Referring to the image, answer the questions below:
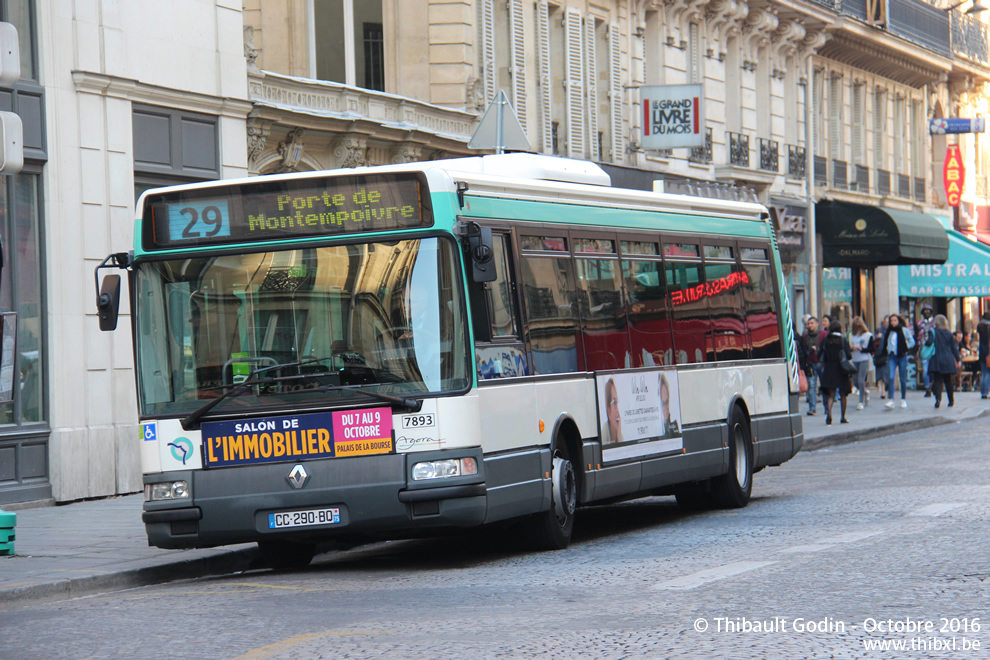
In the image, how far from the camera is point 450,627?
8.13m

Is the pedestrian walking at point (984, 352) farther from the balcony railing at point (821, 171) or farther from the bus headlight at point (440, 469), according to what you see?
A: the bus headlight at point (440, 469)

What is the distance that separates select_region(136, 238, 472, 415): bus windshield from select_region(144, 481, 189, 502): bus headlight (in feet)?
1.58

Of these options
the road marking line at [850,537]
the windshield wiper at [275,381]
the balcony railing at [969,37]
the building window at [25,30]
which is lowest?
the road marking line at [850,537]

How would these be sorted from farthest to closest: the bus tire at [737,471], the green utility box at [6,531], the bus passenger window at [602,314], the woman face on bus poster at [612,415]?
the bus tire at [737,471] < the woman face on bus poster at [612,415] < the bus passenger window at [602,314] < the green utility box at [6,531]

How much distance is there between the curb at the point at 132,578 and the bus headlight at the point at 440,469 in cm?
206

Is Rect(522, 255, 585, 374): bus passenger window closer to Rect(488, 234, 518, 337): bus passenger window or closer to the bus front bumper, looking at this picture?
Rect(488, 234, 518, 337): bus passenger window

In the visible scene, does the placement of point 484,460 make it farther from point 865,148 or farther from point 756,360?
point 865,148

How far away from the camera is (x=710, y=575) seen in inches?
384

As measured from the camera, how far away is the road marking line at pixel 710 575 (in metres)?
9.39

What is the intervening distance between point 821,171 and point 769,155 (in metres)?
3.53

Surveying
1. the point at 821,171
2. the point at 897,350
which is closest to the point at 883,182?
the point at 821,171

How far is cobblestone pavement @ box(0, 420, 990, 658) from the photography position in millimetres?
7527

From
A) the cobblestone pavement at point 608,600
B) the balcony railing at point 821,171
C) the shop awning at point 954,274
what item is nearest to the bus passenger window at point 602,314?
the cobblestone pavement at point 608,600

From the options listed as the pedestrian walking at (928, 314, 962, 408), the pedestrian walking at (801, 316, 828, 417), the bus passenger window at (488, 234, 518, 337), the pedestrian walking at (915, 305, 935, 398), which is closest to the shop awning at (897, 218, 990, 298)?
the pedestrian walking at (915, 305, 935, 398)
